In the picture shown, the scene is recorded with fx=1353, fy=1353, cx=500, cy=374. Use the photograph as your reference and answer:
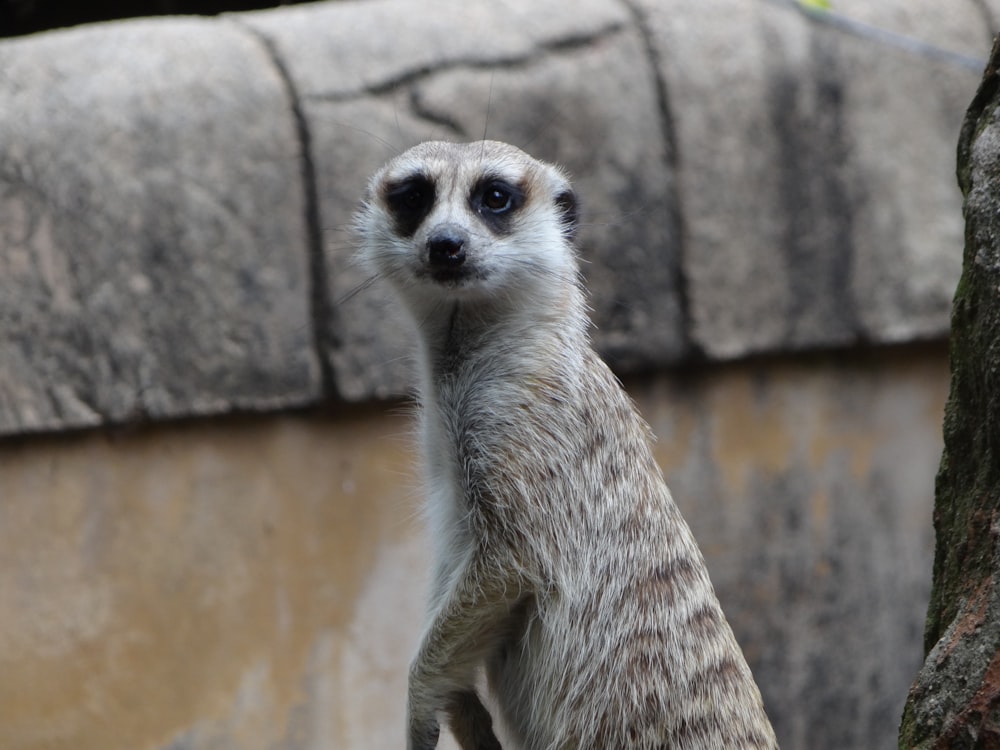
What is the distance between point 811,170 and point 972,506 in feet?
8.67

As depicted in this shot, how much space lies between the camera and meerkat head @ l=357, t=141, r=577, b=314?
2.58m

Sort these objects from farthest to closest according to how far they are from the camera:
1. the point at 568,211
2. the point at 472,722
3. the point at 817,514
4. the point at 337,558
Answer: the point at 817,514
the point at 337,558
the point at 568,211
the point at 472,722

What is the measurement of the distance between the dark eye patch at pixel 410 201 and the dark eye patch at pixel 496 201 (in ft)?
0.31

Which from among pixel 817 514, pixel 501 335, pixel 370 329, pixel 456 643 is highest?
pixel 501 335

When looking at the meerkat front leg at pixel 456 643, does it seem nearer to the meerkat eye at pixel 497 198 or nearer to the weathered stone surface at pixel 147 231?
the meerkat eye at pixel 497 198

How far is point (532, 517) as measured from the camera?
2.43 m

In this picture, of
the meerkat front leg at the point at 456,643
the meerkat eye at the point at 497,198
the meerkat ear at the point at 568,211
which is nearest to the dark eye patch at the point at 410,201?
the meerkat eye at the point at 497,198

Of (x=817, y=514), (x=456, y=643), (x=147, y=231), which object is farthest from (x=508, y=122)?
(x=456, y=643)

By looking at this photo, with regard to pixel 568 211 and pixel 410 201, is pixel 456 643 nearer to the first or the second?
pixel 410 201

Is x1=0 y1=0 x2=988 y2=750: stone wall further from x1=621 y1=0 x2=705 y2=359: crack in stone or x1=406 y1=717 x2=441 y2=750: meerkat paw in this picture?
x1=406 y1=717 x2=441 y2=750: meerkat paw

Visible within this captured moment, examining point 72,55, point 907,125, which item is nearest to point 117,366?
point 72,55

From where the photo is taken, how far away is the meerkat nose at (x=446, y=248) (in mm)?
2531

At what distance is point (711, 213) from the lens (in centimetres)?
450

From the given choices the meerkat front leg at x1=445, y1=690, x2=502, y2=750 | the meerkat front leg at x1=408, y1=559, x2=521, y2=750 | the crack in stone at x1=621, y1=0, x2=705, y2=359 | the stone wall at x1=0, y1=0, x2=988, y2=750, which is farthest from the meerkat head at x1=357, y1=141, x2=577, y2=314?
the crack in stone at x1=621, y1=0, x2=705, y2=359
